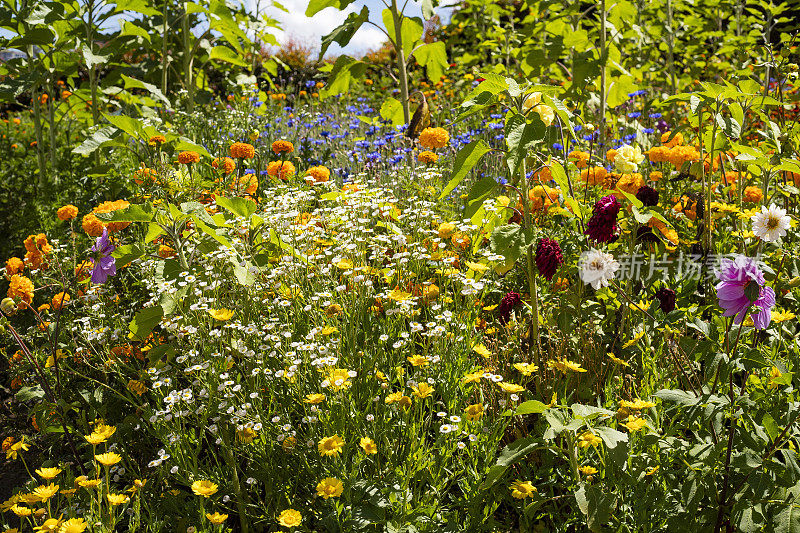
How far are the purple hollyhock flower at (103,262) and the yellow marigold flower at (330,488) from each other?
1261 millimetres

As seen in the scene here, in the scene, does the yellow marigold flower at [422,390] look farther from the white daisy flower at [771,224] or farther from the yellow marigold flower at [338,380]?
the white daisy flower at [771,224]

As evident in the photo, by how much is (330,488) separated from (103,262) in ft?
4.44

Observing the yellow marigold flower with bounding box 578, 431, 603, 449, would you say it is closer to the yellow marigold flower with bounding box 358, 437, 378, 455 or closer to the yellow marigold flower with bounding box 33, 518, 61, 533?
the yellow marigold flower with bounding box 358, 437, 378, 455

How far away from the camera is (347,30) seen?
350 cm

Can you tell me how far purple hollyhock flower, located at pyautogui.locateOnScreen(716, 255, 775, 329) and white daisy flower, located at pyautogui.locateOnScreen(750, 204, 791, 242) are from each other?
395mm

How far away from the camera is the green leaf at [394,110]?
3.91 metres

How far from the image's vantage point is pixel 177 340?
2.30 meters

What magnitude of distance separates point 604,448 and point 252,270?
1274 millimetres

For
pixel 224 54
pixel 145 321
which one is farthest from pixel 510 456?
pixel 224 54

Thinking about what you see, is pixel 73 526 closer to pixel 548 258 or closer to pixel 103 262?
pixel 103 262

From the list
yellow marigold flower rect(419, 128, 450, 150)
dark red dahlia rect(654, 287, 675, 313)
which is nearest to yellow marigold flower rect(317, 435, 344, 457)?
dark red dahlia rect(654, 287, 675, 313)

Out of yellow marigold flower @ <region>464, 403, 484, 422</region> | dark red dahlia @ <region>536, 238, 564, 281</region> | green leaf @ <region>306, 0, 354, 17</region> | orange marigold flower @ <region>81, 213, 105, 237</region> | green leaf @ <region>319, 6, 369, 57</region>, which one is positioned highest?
green leaf @ <region>306, 0, 354, 17</region>

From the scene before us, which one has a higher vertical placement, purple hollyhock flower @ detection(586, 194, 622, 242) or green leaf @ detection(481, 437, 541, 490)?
purple hollyhock flower @ detection(586, 194, 622, 242)

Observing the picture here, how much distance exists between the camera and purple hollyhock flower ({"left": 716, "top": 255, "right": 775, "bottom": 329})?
4.66ft
